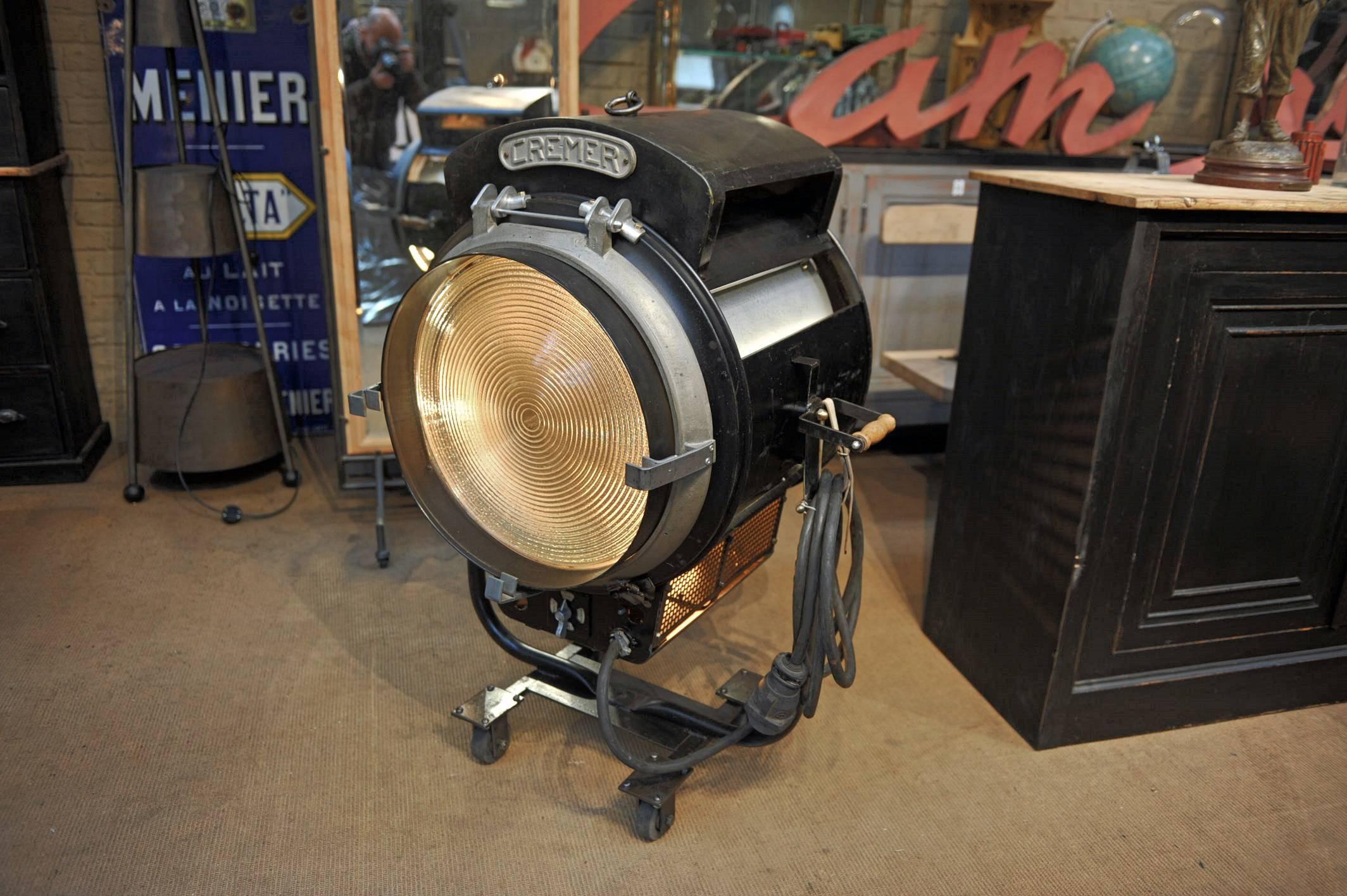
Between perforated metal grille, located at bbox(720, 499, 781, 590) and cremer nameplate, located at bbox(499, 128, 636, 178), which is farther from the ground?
cremer nameplate, located at bbox(499, 128, 636, 178)

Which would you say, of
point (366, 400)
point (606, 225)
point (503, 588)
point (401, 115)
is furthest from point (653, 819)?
point (401, 115)

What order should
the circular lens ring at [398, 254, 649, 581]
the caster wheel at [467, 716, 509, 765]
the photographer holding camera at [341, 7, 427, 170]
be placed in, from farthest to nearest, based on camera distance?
1. the photographer holding camera at [341, 7, 427, 170]
2. the caster wheel at [467, 716, 509, 765]
3. the circular lens ring at [398, 254, 649, 581]

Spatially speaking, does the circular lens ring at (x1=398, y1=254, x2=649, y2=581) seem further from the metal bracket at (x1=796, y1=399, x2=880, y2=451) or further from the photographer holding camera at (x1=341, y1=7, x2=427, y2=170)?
the photographer holding camera at (x1=341, y1=7, x2=427, y2=170)

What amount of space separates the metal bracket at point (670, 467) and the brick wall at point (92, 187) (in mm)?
2919

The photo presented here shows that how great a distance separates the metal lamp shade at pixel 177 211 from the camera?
3.04 m

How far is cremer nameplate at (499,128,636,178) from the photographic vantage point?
62.7 inches

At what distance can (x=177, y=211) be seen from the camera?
3.05m

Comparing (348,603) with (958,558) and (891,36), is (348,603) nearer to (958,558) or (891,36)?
(958,558)

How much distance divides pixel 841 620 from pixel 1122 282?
0.82 metres

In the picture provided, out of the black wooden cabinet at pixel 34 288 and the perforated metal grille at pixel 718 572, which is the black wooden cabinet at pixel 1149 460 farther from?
the black wooden cabinet at pixel 34 288

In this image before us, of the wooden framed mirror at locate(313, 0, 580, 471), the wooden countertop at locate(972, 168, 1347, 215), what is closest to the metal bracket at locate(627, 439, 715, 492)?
the wooden countertop at locate(972, 168, 1347, 215)

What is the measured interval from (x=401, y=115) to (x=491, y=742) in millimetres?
2018

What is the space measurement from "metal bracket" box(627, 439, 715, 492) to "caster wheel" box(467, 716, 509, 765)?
0.81m

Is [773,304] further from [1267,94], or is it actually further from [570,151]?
[1267,94]
